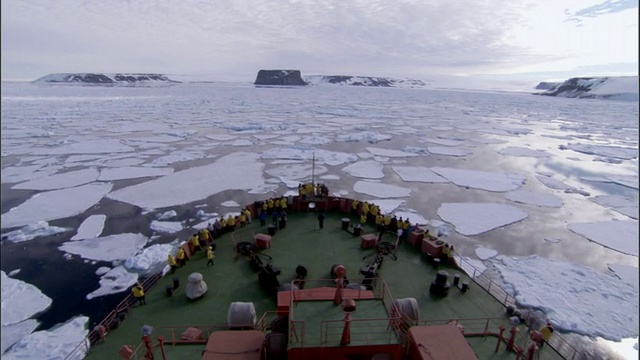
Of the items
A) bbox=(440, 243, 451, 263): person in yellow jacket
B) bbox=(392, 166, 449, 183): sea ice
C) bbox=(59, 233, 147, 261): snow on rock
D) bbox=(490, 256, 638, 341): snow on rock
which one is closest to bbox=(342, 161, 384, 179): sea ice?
bbox=(392, 166, 449, 183): sea ice

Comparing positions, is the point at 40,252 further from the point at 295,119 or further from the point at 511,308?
the point at 295,119

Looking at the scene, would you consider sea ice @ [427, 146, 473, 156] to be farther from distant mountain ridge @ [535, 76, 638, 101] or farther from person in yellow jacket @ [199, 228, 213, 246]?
distant mountain ridge @ [535, 76, 638, 101]

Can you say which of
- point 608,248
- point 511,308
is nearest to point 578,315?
point 511,308

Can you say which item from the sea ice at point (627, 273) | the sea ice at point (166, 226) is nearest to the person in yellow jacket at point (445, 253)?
the sea ice at point (627, 273)

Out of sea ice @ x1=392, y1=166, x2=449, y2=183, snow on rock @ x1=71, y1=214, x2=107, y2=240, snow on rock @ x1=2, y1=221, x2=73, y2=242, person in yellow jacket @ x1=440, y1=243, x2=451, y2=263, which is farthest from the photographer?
sea ice @ x1=392, y1=166, x2=449, y2=183

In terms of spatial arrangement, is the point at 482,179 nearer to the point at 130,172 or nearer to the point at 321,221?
the point at 321,221
